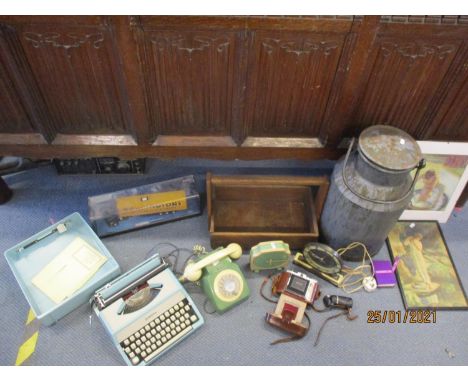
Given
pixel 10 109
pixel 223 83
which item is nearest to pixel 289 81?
pixel 223 83

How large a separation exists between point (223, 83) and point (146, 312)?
3.41 feet

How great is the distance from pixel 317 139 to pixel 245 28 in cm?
67

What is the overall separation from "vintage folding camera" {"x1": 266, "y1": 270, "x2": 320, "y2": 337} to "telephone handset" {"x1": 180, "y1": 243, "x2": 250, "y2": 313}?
6.1 inches

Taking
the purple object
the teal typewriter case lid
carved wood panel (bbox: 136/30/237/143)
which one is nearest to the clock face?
the purple object

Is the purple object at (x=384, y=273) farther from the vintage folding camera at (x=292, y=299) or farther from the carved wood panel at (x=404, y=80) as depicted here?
the carved wood panel at (x=404, y=80)

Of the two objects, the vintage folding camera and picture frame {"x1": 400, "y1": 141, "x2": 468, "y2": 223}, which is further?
picture frame {"x1": 400, "y1": 141, "x2": 468, "y2": 223}

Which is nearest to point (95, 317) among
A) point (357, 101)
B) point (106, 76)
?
point (106, 76)

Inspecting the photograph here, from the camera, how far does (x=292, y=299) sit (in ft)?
6.34

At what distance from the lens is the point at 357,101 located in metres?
1.79

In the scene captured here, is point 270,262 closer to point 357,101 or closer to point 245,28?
point 357,101

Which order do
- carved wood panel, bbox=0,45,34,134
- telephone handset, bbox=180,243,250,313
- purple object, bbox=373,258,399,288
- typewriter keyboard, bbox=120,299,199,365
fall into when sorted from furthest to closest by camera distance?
purple object, bbox=373,258,399,288 → telephone handset, bbox=180,243,250,313 → typewriter keyboard, bbox=120,299,199,365 → carved wood panel, bbox=0,45,34,134

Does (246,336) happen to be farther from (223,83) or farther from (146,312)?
(223,83)

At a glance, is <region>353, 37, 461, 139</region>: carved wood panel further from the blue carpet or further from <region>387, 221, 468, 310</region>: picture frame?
the blue carpet

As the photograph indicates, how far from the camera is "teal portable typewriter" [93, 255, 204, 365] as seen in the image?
1.80m
